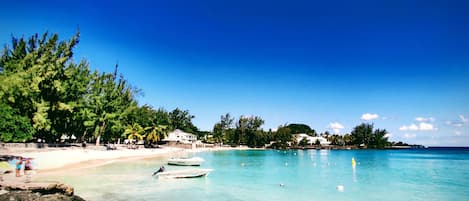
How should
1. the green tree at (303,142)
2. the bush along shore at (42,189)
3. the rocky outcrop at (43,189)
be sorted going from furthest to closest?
the green tree at (303,142) < the bush along shore at (42,189) < the rocky outcrop at (43,189)

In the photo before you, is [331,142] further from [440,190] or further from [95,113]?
[440,190]

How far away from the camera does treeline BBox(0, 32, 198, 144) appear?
30939 mm

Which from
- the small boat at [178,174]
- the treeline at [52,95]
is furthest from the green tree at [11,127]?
the small boat at [178,174]

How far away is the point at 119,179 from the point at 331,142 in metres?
125

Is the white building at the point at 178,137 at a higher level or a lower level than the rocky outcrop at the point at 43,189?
higher

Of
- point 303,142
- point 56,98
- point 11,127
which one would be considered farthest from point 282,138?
point 11,127

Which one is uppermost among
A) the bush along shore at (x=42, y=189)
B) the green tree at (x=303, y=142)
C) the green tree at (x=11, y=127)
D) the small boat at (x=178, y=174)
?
the green tree at (x=11, y=127)

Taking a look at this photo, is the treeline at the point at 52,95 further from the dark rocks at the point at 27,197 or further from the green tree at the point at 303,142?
the green tree at the point at 303,142

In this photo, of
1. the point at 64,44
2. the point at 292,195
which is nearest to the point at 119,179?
the point at 292,195

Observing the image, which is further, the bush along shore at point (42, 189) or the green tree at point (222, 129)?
the green tree at point (222, 129)

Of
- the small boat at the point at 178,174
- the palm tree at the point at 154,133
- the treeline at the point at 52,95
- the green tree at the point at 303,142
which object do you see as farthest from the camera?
the green tree at the point at 303,142

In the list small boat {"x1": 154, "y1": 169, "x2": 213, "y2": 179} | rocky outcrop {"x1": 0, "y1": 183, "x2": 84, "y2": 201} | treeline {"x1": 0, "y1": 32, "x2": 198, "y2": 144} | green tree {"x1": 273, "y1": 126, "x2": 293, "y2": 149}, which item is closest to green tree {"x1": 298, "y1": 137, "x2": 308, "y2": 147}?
green tree {"x1": 273, "y1": 126, "x2": 293, "y2": 149}

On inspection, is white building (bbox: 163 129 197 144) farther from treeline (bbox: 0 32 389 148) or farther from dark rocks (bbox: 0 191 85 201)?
dark rocks (bbox: 0 191 85 201)

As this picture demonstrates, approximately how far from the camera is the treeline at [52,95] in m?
30.9
